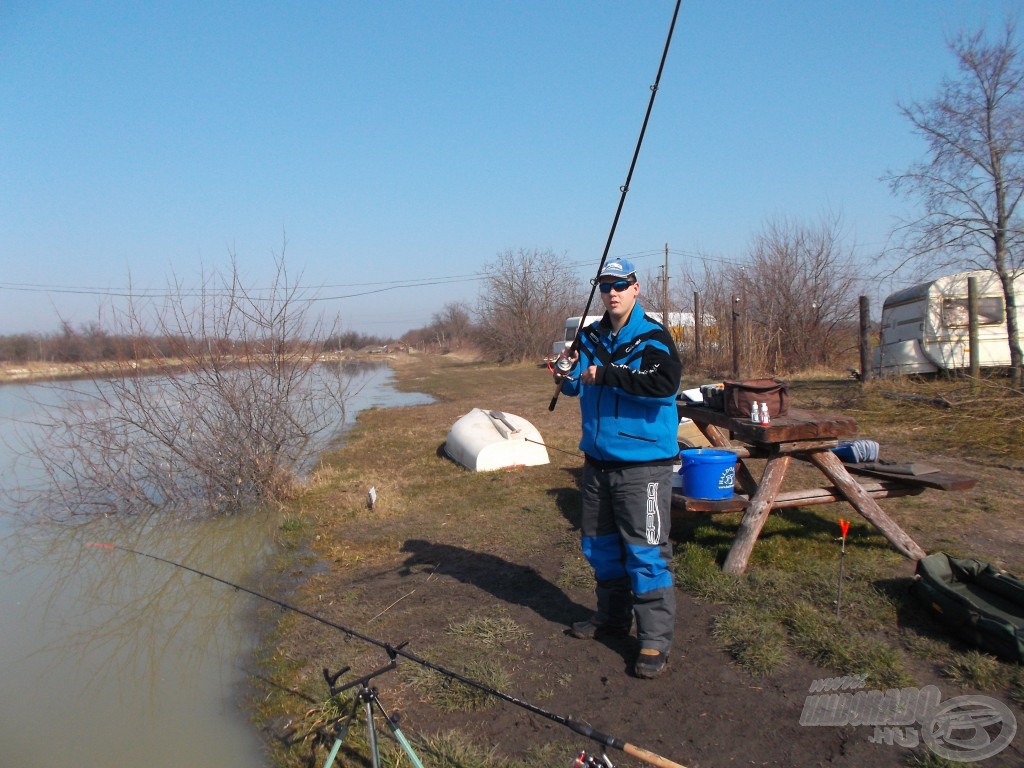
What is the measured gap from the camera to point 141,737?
4598 mm

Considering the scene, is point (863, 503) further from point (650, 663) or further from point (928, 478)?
point (650, 663)

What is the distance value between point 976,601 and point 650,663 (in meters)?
1.84

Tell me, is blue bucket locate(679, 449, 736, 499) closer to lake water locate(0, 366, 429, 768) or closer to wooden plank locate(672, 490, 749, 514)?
wooden plank locate(672, 490, 749, 514)

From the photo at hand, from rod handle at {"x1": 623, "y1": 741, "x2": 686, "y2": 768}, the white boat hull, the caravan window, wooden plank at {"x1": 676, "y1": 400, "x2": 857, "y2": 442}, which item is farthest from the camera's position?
the caravan window

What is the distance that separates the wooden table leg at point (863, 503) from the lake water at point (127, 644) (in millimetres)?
4090

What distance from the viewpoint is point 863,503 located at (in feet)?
16.9

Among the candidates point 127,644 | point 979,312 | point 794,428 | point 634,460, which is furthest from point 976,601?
point 979,312

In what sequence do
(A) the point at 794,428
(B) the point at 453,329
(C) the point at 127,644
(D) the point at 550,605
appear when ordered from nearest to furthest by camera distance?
(A) the point at 794,428, (D) the point at 550,605, (C) the point at 127,644, (B) the point at 453,329

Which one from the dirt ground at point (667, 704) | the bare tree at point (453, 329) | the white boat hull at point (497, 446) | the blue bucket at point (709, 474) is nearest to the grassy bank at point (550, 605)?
the dirt ground at point (667, 704)

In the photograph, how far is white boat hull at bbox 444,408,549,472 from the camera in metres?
10.2

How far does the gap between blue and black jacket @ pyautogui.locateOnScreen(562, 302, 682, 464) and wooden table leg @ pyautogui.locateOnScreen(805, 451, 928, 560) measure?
6.00 ft

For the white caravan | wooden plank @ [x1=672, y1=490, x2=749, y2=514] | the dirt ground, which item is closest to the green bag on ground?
the dirt ground

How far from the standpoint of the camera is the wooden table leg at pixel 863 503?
5.02 meters

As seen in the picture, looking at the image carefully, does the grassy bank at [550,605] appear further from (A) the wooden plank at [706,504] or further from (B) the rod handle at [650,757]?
(B) the rod handle at [650,757]
